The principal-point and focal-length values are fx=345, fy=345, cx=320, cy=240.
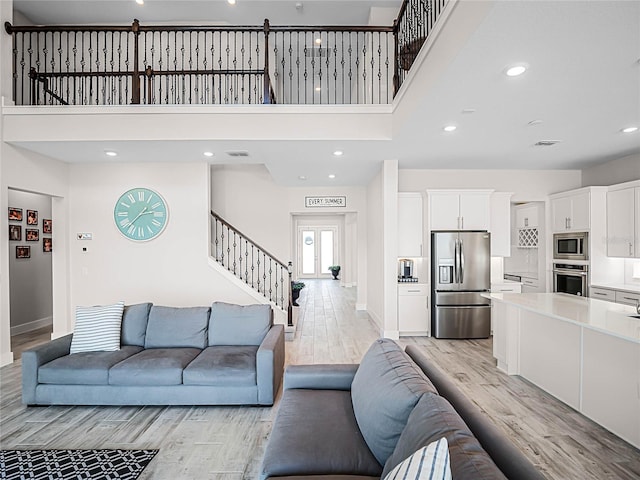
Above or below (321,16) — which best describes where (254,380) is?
below

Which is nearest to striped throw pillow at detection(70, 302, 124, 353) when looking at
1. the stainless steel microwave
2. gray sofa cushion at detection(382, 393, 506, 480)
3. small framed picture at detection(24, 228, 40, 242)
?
gray sofa cushion at detection(382, 393, 506, 480)

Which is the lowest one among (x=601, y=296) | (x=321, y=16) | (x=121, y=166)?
(x=601, y=296)

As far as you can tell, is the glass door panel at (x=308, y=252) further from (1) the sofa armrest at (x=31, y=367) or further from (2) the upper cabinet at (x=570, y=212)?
(1) the sofa armrest at (x=31, y=367)

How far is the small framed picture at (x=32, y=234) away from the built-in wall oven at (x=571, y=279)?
29.9ft

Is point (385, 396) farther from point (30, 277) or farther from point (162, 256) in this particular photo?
point (30, 277)

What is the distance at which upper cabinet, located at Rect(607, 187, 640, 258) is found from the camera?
4660mm

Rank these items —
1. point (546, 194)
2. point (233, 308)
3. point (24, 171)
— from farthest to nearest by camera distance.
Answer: point (546, 194), point (24, 171), point (233, 308)

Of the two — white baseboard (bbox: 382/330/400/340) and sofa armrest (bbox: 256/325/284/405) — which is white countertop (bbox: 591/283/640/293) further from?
sofa armrest (bbox: 256/325/284/405)

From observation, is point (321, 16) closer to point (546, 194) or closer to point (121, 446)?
point (546, 194)

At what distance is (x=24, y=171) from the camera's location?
470 cm

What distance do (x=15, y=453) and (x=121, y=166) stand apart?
4479 mm

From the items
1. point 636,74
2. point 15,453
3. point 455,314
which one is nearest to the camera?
point 15,453

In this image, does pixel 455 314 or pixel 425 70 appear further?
pixel 455 314

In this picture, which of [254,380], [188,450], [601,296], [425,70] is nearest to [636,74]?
[425,70]
